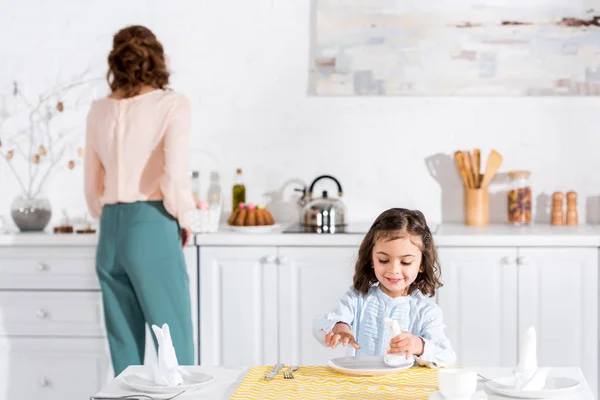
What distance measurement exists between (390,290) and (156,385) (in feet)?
2.22

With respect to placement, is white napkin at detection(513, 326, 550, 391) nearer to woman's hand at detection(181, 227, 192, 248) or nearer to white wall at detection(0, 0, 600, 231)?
woman's hand at detection(181, 227, 192, 248)

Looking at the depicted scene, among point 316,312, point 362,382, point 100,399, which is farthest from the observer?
point 316,312

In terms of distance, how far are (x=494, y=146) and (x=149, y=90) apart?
4.84ft

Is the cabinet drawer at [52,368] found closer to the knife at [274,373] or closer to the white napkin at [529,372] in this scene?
the knife at [274,373]

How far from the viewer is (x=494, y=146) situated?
12.1ft

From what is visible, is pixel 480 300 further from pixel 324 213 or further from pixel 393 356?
pixel 393 356

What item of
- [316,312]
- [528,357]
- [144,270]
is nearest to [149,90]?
[144,270]

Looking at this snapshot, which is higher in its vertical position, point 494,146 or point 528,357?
point 494,146

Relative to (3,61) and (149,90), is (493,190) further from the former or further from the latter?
(3,61)

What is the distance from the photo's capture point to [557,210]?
358 cm

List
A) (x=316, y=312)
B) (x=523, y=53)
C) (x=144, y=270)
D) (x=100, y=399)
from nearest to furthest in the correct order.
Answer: (x=100, y=399)
(x=144, y=270)
(x=316, y=312)
(x=523, y=53)

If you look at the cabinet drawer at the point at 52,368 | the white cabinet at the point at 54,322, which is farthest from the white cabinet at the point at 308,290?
the cabinet drawer at the point at 52,368

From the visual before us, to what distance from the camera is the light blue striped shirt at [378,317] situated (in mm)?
2107

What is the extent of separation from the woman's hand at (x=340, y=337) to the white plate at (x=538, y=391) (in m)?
0.38
